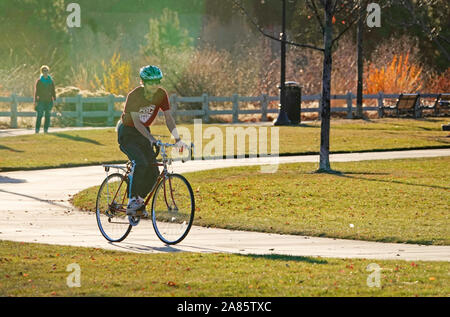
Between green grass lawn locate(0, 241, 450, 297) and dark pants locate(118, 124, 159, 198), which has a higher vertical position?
dark pants locate(118, 124, 159, 198)

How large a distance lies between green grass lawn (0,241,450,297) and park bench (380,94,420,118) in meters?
27.5

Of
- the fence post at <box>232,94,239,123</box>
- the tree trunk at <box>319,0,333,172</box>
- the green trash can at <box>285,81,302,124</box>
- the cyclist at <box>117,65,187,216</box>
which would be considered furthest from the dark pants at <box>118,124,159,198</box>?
the fence post at <box>232,94,239,123</box>

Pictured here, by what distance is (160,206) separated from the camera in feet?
35.3

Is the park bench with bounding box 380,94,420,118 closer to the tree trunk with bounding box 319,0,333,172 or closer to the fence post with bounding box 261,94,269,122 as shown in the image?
the fence post with bounding box 261,94,269,122

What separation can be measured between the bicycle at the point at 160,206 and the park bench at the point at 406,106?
86.7 ft

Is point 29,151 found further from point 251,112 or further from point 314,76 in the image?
point 314,76

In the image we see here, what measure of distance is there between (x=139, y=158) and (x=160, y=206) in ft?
2.00

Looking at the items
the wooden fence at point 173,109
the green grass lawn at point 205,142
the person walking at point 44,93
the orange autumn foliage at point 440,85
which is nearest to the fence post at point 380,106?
the wooden fence at point 173,109

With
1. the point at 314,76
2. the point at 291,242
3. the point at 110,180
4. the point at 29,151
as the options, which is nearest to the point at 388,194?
the point at 291,242

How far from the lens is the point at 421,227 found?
1248 cm

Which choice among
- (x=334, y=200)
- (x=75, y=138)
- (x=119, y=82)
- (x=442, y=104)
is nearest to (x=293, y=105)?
(x=442, y=104)

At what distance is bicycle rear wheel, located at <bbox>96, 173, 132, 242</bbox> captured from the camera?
11.4 meters

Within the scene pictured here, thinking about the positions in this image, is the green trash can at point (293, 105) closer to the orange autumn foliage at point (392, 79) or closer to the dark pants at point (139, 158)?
the orange autumn foliage at point (392, 79)

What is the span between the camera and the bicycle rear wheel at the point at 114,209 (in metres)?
11.4
